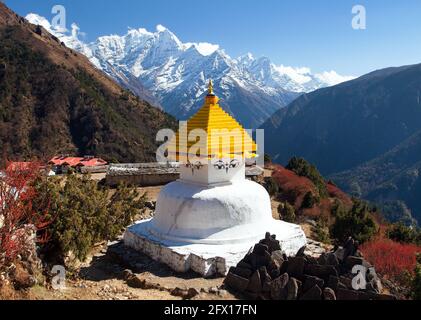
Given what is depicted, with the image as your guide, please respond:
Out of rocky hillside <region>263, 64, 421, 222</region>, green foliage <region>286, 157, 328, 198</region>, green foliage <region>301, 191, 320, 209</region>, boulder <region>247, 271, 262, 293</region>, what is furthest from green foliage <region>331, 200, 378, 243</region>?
rocky hillside <region>263, 64, 421, 222</region>

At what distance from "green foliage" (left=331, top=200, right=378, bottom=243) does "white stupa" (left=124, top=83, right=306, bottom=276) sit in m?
5.32

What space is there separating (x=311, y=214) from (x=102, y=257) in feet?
47.3

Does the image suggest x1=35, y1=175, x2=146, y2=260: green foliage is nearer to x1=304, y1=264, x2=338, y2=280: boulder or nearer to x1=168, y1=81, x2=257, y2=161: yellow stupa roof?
x1=168, y1=81, x2=257, y2=161: yellow stupa roof

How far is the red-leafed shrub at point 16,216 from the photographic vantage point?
9508 mm

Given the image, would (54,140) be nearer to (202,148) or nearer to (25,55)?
(25,55)

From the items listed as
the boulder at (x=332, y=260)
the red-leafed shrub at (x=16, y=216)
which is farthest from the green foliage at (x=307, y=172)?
the red-leafed shrub at (x=16, y=216)

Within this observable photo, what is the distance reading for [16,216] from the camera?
31.8ft

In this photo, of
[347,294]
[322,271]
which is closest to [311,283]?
[322,271]

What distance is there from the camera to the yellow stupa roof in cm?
1411

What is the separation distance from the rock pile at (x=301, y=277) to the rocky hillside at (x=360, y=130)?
359 ft

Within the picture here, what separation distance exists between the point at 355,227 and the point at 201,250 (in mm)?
9154

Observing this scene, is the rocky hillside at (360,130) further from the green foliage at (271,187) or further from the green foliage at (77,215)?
the green foliage at (77,215)

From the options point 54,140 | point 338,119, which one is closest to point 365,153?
point 338,119
